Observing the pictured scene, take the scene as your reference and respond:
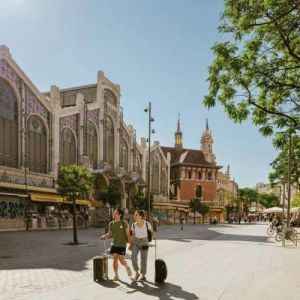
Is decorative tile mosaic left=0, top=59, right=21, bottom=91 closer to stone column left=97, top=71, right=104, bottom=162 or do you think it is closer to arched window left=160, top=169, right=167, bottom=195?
stone column left=97, top=71, right=104, bottom=162

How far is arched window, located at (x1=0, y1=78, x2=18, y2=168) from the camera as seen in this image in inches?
1369

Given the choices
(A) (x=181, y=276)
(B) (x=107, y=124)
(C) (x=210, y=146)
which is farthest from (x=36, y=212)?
(C) (x=210, y=146)

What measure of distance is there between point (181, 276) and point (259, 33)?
683cm

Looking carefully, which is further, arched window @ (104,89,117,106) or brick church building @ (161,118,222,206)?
brick church building @ (161,118,222,206)

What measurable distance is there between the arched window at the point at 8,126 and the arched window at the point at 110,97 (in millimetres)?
18275

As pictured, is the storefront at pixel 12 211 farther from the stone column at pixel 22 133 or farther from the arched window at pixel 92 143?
the arched window at pixel 92 143

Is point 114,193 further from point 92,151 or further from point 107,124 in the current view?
point 107,124

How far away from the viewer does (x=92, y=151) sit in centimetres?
5009

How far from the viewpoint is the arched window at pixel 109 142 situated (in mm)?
53281

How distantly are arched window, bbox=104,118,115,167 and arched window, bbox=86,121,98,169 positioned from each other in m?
2.42

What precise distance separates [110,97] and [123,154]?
808 cm

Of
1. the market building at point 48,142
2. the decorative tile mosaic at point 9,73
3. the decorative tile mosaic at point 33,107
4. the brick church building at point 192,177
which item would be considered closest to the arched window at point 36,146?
the market building at point 48,142

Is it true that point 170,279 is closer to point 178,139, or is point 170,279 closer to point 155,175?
point 155,175

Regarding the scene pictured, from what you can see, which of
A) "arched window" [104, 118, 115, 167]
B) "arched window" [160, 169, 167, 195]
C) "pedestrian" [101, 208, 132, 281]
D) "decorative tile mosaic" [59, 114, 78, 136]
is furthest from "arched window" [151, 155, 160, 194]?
"pedestrian" [101, 208, 132, 281]
